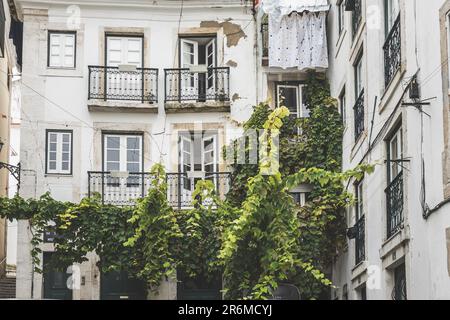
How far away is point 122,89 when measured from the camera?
28578 millimetres

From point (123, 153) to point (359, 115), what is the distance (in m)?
7.26

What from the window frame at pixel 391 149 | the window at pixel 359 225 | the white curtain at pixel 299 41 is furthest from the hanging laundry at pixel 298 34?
the window frame at pixel 391 149

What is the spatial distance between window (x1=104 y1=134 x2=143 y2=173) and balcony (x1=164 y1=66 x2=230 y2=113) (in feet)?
4.18

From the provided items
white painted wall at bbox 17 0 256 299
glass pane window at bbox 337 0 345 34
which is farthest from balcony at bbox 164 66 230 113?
glass pane window at bbox 337 0 345 34

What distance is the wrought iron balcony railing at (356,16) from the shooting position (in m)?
24.0

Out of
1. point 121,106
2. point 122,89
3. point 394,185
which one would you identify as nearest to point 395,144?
point 394,185

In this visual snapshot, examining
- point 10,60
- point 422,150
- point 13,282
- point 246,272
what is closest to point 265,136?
point 246,272

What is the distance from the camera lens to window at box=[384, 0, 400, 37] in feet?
67.3

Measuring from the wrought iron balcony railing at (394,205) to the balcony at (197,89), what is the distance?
8826 millimetres

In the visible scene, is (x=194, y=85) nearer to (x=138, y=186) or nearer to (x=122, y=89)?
(x=122, y=89)

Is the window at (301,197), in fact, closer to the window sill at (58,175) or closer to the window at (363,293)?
the window at (363,293)

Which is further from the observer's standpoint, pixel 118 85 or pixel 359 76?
pixel 118 85

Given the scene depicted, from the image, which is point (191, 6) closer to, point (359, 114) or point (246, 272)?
point (359, 114)

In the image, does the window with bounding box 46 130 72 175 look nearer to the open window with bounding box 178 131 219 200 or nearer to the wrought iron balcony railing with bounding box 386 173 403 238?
the open window with bounding box 178 131 219 200
